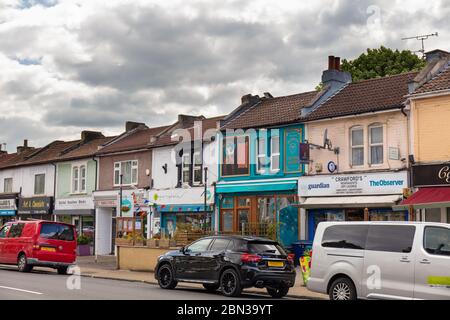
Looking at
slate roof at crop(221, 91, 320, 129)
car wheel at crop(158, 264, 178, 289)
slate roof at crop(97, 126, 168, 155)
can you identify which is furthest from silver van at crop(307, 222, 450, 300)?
slate roof at crop(97, 126, 168, 155)

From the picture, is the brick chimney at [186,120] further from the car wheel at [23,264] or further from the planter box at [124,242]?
the car wheel at [23,264]

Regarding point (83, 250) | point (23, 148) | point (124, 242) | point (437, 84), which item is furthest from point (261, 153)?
point (23, 148)

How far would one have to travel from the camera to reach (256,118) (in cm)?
3025

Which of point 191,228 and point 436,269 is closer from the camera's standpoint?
point 436,269

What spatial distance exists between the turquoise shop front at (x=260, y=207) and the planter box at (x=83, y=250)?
411 inches

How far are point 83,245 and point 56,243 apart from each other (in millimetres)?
12751

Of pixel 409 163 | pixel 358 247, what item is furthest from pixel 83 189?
pixel 358 247

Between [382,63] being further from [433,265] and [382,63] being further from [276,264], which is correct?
[433,265]

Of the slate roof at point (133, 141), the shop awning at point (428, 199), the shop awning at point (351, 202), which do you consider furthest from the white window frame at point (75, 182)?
the shop awning at point (428, 199)

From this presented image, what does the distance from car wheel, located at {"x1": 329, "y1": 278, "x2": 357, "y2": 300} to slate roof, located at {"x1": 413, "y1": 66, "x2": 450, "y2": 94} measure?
443 inches

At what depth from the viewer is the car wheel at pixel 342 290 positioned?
13969mm

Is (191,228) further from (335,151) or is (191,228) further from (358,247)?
(358,247)

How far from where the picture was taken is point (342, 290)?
14.1 m

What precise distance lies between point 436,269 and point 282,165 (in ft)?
50.7
